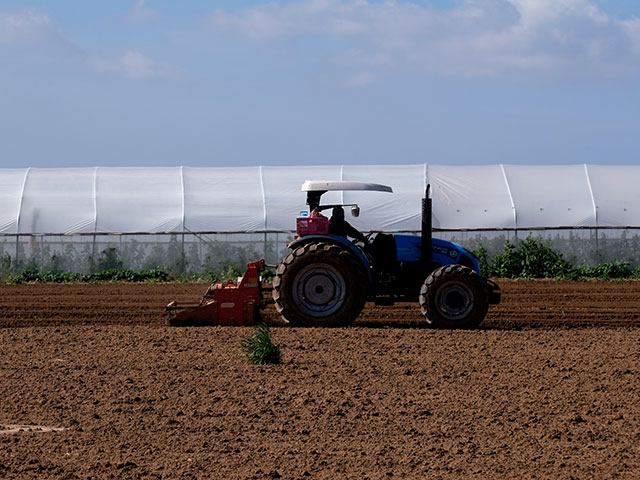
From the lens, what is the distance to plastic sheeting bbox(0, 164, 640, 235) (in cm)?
2803

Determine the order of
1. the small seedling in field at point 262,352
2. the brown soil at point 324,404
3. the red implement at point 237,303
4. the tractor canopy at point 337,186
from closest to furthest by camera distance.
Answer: the brown soil at point 324,404
the small seedling in field at point 262,352
the tractor canopy at point 337,186
the red implement at point 237,303

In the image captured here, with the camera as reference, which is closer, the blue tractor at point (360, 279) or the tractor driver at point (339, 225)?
the blue tractor at point (360, 279)

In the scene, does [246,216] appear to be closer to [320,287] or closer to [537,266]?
[537,266]

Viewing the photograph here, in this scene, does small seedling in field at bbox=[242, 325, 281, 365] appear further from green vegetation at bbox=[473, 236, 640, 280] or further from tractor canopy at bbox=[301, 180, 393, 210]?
green vegetation at bbox=[473, 236, 640, 280]

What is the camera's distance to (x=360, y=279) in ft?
44.2

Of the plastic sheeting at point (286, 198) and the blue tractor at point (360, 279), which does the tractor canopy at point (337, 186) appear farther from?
the plastic sheeting at point (286, 198)

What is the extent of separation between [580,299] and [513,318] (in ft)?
12.3

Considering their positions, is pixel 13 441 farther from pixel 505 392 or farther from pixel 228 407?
pixel 505 392

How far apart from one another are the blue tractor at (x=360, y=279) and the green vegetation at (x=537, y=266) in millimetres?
11835

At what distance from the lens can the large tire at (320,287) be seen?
13461 millimetres

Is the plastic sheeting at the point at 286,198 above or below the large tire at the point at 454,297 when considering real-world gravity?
above

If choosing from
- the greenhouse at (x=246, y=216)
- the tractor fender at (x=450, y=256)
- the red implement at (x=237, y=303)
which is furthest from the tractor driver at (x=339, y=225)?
the greenhouse at (x=246, y=216)

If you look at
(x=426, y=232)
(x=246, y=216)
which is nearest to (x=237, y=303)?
(x=426, y=232)

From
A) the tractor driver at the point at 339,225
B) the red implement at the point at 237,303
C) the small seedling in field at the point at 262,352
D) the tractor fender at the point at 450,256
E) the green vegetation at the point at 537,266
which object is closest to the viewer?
the small seedling in field at the point at 262,352
